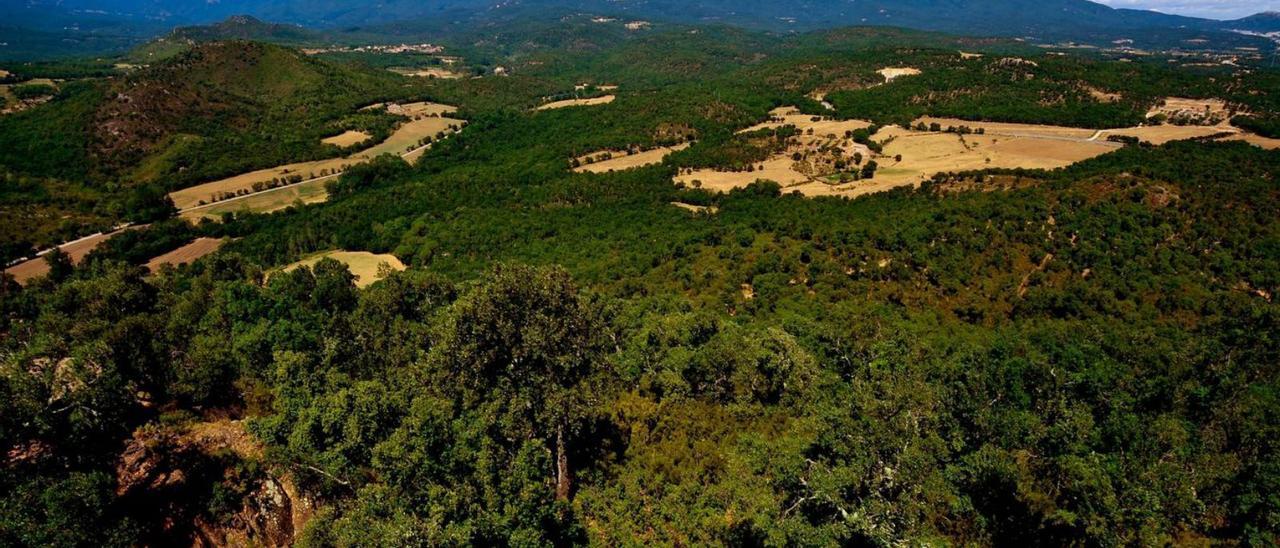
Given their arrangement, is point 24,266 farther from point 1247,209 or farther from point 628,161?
point 1247,209

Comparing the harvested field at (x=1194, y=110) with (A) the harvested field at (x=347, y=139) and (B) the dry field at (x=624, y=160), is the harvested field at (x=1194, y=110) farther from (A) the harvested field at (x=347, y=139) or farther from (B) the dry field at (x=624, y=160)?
(A) the harvested field at (x=347, y=139)

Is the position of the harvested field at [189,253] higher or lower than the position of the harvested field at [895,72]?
lower

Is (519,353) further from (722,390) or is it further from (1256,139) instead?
(1256,139)

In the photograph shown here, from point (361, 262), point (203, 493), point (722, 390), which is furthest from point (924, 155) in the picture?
point (203, 493)

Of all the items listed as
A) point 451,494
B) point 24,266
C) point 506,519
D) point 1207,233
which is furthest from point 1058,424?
point 24,266

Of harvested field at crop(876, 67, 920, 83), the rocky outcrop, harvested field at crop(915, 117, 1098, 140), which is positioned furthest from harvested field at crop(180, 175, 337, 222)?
harvested field at crop(876, 67, 920, 83)

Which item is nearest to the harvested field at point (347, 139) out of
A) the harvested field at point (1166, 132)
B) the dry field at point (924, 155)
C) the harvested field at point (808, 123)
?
the dry field at point (924, 155)

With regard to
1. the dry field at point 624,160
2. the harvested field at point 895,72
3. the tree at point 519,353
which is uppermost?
the harvested field at point 895,72
